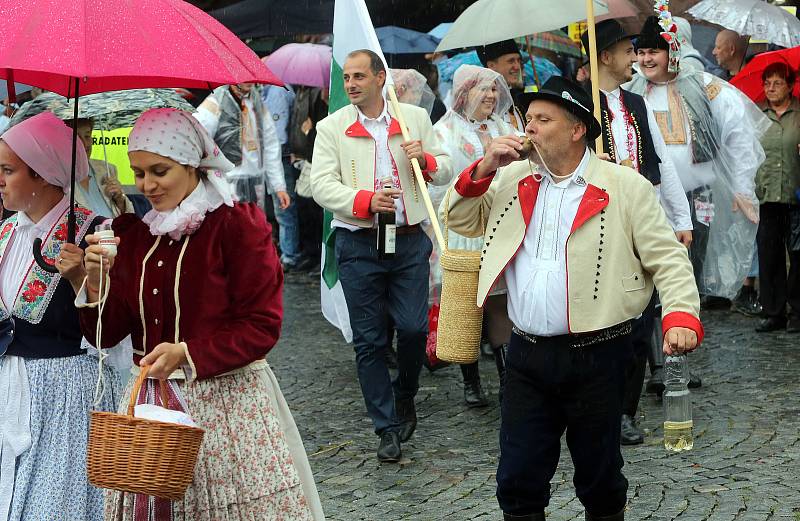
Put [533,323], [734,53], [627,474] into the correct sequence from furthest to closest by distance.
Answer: [734,53] → [627,474] → [533,323]

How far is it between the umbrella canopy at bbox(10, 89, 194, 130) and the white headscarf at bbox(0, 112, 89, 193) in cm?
61

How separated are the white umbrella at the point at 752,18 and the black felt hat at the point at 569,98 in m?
5.62

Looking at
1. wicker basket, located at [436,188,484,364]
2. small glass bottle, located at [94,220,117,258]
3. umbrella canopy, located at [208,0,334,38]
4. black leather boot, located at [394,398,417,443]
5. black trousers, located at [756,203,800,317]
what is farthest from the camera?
umbrella canopy, located at [208,0,334,38]

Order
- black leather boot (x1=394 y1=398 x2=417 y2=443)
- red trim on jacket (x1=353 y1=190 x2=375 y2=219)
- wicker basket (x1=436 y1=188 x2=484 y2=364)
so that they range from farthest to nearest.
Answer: black leather boot (x1=394 y1=398 x2=417 y2=443) → red trim on jacket (x1=353 y1=190 x2=375 y2=219) → wicker basket (x1=436 y1=188 x2=484 y2=364)

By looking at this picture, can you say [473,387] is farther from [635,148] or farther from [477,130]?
[635,148]

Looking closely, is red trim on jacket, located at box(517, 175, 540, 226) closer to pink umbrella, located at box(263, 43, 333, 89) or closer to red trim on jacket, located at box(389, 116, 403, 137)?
red trim on jacket, located at box(389, 116, 403, 137)

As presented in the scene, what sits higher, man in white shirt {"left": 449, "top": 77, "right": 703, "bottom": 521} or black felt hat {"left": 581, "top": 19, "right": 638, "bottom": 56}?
black felt hat {"left": 581, "top": 19, "right": 638, "bottom": 56}

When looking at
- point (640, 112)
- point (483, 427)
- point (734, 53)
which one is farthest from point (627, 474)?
point (734, 53)

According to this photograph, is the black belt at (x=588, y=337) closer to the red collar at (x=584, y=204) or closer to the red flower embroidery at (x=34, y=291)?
the red collar at (x=584, y=204)

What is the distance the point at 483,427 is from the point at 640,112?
2.02 meters

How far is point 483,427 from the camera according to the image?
7.59m

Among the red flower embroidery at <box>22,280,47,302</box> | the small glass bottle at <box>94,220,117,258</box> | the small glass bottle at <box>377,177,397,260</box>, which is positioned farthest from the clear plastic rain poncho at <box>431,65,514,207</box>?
the small glass bottle at <box>94,220,117,258</box>

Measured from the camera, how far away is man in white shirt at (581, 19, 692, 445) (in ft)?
22.7

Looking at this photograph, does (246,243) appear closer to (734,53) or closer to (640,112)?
(640,112)
